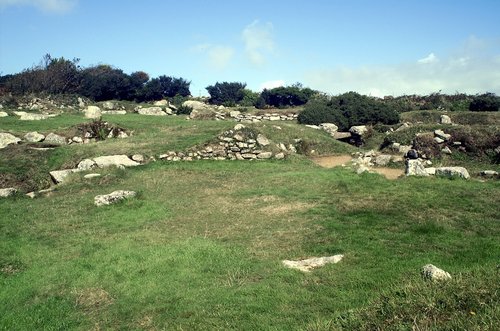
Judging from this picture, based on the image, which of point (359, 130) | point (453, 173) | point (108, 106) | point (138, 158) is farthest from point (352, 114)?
point (108, 106)

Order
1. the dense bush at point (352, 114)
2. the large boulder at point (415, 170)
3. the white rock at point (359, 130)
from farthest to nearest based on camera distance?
the dense bush at point (352, 114) < the white rock at point (359, 130) < the large boulder at point (415, 170)

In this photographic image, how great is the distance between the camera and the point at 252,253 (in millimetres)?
11227

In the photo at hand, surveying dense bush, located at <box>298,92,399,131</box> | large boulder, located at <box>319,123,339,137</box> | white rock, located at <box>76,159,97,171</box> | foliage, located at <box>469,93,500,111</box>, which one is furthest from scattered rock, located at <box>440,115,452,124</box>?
white rock, located at <box>76,159,97,171</box>

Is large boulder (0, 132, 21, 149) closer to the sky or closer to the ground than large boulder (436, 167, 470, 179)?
closer to the sky

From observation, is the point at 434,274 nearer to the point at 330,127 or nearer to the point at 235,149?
the point at 235,149

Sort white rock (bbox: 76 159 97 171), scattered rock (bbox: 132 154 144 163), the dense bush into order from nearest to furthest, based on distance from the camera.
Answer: white rock (bbox: 76 159 97 171)
scattered rock (bbox: 132 154 144 163)
the dense bush

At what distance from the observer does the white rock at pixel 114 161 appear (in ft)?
74.7

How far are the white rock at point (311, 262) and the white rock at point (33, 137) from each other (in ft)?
74.4

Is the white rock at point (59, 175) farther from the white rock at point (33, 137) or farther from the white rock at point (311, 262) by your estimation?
the white rock at point (311, 262)

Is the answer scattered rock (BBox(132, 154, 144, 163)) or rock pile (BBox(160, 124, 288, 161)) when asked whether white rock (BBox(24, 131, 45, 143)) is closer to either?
scattered rock (BBox(132, 154, 144, 163))

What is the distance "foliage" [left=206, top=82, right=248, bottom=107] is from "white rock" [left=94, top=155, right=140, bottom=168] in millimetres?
59999

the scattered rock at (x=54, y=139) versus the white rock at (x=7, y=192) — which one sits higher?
the scattered rock at (x=54, y=139)

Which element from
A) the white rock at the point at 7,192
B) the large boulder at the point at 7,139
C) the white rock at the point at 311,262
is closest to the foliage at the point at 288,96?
the large boulder at the point at 7,139

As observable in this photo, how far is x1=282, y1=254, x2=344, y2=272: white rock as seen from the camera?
10.1 metres
